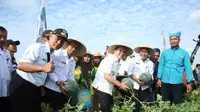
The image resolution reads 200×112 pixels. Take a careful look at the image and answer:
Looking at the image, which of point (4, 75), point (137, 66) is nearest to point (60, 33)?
point (4, 75)

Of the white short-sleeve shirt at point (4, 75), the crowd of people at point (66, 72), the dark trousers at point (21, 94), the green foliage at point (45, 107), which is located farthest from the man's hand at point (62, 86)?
the white short-sleeve shirt at point (4, 75)

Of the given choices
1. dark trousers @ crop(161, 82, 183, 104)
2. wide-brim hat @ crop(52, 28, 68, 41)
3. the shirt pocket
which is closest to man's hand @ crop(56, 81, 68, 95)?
wide-brim hat @ crop(52, 28, 68, 41)

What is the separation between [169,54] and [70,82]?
3029mm

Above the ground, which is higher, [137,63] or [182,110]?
[137,63]

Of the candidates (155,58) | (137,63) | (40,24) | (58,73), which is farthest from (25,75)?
(40,24)

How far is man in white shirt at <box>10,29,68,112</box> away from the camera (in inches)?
168

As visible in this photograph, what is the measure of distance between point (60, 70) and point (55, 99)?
525 millimetres

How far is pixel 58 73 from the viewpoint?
5.24 m

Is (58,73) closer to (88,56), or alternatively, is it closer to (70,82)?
(70,82)

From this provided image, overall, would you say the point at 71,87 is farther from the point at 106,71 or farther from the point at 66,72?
the point at 106,71

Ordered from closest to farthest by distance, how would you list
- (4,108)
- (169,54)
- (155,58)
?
(4,108) < (169,54) < (155,58)

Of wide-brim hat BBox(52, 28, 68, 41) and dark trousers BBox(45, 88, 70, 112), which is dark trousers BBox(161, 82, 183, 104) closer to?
dark trousers BBox(45, 88, 70, 112)

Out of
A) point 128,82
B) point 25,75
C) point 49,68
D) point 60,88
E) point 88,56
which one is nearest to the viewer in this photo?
point 49,68

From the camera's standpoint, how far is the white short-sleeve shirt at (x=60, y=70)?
200 inches
